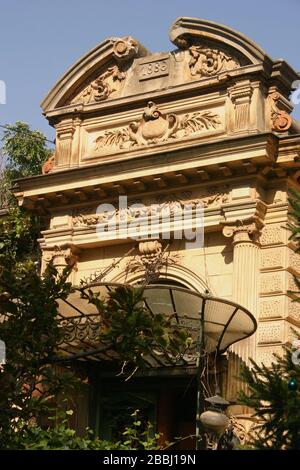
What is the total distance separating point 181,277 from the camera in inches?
845

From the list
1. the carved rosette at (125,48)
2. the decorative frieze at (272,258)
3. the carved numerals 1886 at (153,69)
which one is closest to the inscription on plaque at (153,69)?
the carved numerals 1886 at (153,69)

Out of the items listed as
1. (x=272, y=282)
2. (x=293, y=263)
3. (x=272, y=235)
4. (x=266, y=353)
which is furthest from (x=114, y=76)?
(x=266, y=353)

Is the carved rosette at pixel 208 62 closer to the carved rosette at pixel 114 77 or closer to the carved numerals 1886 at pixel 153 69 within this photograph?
the carved numerals 1886 at pixel 153 69

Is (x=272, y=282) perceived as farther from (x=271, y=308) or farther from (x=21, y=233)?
(x=21, y=233)

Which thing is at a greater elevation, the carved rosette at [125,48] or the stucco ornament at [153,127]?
the carved rosette at [125,48]

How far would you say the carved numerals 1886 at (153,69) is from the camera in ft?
73.4

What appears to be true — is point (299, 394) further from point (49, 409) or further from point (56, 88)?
point (56, 88)

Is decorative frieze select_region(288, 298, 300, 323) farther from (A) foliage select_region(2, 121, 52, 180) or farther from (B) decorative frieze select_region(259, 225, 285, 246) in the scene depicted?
(A) foliage select_region(2, 121, 52, 180)

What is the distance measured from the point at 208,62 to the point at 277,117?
174cm

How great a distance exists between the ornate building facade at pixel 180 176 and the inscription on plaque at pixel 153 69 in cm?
3

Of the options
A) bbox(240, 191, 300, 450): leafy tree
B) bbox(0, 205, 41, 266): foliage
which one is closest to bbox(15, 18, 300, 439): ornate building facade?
bbox(0, 205, 41, 266): foliage

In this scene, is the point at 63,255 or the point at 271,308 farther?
the point at 63,255

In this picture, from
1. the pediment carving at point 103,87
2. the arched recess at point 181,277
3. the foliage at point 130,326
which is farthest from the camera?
the pediment carving at point 103,87
